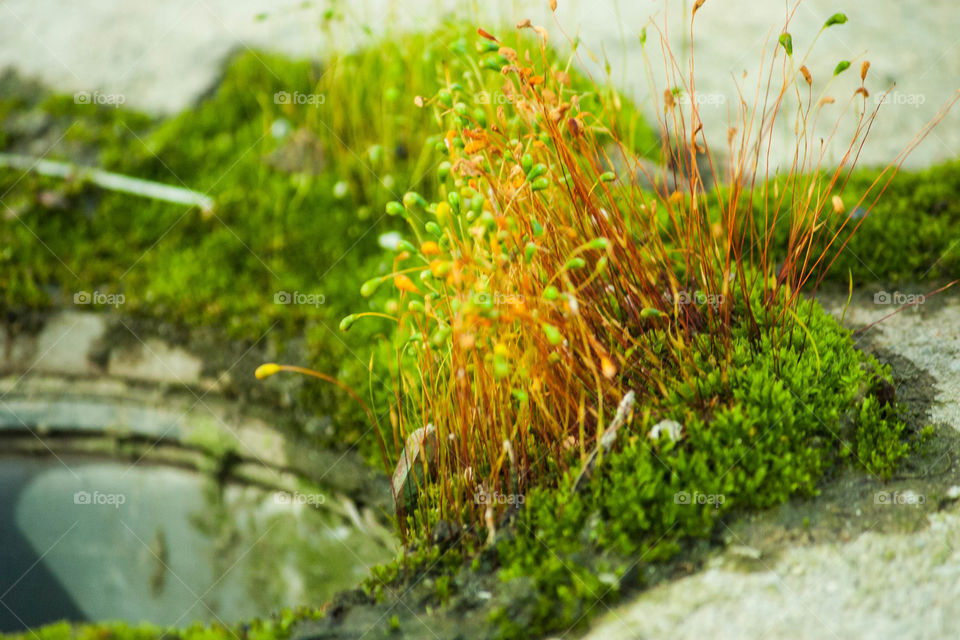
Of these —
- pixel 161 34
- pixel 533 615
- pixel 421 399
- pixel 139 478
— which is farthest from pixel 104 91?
pixel 533 615

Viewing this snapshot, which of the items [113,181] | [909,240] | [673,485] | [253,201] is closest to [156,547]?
[253,201]

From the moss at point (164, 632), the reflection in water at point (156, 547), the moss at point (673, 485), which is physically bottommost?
the reflection in water at point (156, 547)

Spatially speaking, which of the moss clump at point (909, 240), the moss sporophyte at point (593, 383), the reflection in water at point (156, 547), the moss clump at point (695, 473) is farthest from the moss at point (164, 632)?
the moss clump at point (909, 240)

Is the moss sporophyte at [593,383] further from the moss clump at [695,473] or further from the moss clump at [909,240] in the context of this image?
the moss clump at [909,240]

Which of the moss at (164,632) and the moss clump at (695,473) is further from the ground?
the moss clump at (695,473)

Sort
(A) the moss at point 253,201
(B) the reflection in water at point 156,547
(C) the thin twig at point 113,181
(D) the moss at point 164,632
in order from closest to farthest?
1. (D) the moss at point 164,632
2. (B) the reflection in water at point 156,547
3. (A) the moss at point 253,201
4. (C) the thin twig at point 113,181

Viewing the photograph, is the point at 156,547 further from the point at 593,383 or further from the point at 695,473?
the point at 695,473

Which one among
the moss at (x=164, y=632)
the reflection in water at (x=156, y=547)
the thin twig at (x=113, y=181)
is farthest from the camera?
the thin twig at (x=113, y=181)

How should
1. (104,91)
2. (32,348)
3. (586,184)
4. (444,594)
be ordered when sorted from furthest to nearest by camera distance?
(104,91) → (32,348) → (586,184) → (444,594)

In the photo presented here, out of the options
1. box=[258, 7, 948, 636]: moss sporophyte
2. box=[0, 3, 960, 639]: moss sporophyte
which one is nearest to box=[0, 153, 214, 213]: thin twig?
box=[0, 3, 960, 639]: moss sporophyte

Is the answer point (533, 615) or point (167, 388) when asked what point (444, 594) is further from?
point (167, 388)

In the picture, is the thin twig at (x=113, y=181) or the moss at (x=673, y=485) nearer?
the moss at (x=673, y=485)
